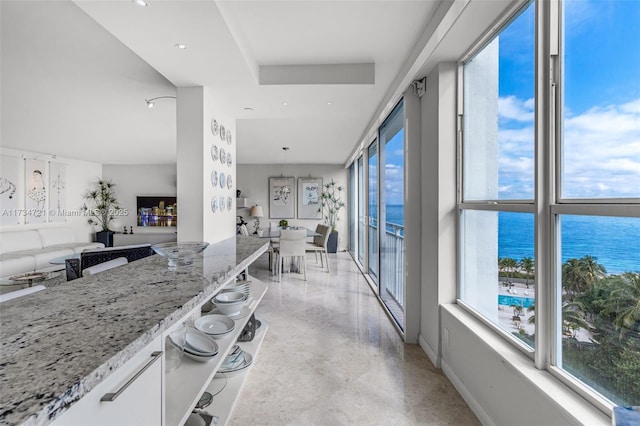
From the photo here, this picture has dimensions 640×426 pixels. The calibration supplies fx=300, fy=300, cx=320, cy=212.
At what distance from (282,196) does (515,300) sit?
7538 millimetres

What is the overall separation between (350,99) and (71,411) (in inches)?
120

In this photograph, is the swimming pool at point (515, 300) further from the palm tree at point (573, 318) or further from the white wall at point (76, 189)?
the white wall at point (76, 189)

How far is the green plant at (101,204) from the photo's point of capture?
7.92 metres

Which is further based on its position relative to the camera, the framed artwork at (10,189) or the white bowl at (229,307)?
the framed artwork at (10,189)

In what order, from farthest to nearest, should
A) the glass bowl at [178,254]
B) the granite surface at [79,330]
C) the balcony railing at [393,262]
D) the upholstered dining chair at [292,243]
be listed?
the upholstered dining chair at [292,243] < the balcony railing at [393,262] < the glass bowl at [178,254] < the granite surface at [79,330]

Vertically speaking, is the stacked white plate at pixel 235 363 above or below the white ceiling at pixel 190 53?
below

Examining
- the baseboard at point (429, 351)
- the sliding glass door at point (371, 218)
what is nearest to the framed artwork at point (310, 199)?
the sliding glass door at point (371, 218)

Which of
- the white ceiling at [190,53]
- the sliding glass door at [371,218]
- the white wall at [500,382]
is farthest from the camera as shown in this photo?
the sliding glass door at [371,218]

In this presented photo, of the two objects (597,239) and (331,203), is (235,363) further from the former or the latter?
(331,203)

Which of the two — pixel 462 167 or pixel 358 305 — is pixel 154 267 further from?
pixel 358 305

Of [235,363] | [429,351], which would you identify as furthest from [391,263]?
[235,363]

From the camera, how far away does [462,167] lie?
2232mm

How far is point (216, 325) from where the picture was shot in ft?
5.06

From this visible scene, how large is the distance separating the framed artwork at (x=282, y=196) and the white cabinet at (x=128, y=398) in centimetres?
803
